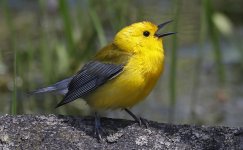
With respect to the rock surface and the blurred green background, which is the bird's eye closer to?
the rock surface

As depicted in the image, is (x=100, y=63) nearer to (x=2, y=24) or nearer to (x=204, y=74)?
(x=204, y=74)

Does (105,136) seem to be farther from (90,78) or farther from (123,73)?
(90,78)

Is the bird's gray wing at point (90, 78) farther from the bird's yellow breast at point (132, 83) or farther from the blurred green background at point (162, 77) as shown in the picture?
the blurred green background at point (162, 77)

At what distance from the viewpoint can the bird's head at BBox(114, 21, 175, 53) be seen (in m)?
5.25

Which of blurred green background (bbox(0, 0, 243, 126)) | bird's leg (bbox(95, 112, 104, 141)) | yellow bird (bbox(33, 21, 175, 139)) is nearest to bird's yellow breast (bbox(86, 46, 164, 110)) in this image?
yellow bird (bbox(33, 21, 175, 139))

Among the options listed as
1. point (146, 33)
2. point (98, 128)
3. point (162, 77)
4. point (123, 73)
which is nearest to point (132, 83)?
point (123, 73)

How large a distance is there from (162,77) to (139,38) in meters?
2.96

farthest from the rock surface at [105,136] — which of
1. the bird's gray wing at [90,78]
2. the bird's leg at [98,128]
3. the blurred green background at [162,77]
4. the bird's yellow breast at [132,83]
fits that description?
the blurred green background at [162,77]

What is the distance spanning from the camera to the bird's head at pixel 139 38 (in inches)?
207

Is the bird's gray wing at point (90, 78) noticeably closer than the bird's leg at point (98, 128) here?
No

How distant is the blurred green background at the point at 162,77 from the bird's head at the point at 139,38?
110 centimetres

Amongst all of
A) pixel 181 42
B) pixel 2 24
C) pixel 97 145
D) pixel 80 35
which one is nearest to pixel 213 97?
pixel 181 42

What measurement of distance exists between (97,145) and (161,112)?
2.90 meters

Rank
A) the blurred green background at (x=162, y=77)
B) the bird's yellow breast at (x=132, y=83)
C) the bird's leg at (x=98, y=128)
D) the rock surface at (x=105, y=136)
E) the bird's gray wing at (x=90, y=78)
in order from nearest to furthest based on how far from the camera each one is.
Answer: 1. the rock surface at (x=105, y=136)
2. the bird's leg at (x=98, y=128)
3. the bird's yellow breast at (x=132, y=83)
4. the bird's gray wing at (x=90, y=78)
5. the blurred green background at (x=162, y=77)
